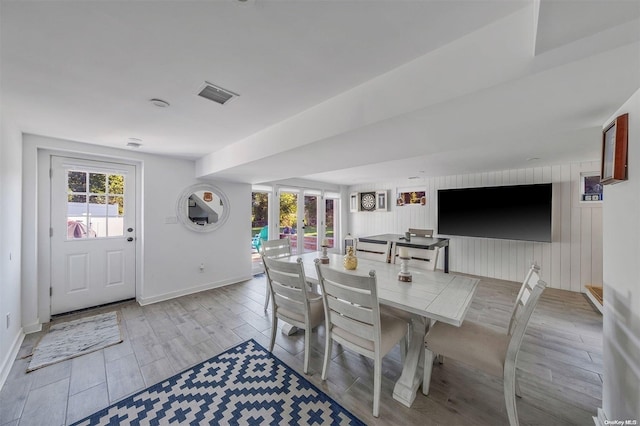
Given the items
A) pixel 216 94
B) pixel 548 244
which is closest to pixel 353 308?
pixel 216 94

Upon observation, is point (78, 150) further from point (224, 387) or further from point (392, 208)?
point (392, 208)

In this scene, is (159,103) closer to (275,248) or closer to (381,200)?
(275,248)

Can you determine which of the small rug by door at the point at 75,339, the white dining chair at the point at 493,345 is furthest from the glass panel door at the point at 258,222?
the white dining chair at the point at 493,345

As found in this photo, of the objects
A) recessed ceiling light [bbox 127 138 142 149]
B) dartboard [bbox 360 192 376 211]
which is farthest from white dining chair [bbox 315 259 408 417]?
dartboard [bbox 360 192 376 211]

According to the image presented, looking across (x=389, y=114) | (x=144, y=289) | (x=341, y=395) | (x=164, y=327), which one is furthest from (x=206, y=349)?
(x=389, y=114)

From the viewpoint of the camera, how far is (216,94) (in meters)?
1.76

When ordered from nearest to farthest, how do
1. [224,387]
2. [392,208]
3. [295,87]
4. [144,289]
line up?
1. [295,87]
2. [224,387]
3. [144,289]
4. [392,208]

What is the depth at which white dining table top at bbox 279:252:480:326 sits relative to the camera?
1474mm

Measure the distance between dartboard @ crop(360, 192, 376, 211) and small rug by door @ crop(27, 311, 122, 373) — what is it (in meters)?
5.59

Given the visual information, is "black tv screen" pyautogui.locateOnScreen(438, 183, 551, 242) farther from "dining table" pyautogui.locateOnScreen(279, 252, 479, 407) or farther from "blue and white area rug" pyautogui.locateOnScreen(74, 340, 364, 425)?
"blue and white area rug" pyautogui.locateOnScreen(74, 340, 364, 425)

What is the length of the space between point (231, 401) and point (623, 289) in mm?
2472

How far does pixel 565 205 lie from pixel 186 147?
604 centimetres

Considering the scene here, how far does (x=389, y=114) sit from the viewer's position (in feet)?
4.86

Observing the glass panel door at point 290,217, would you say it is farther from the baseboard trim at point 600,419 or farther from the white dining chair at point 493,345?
the baseboard trim at point 600,419
